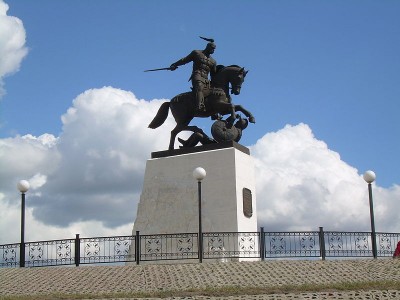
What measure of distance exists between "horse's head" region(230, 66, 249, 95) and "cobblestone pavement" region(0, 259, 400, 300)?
6459 millimetres

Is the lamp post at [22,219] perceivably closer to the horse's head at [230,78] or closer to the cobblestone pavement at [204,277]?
the cobblestone pavement at [204,277]

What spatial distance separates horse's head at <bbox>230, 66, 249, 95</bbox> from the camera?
21.2 meters

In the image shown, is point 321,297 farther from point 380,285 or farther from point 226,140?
point 226,140

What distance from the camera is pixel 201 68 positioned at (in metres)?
21.2

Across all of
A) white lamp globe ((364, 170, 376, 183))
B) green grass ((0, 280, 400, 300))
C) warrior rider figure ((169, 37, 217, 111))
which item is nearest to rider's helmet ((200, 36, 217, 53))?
warrior rider figure ((169, 37, 217, 111))

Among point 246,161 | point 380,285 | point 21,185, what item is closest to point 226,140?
point 246,161

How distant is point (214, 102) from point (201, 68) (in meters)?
1.08

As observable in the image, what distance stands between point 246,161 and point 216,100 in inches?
78.1

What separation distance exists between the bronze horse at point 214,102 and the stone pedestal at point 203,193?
2.98ft

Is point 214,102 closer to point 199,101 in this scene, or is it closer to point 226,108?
point 226,108

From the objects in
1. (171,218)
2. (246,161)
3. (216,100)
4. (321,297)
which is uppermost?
(216,100)

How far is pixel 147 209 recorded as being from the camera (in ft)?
68.6

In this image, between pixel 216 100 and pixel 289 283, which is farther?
pixel 216 100

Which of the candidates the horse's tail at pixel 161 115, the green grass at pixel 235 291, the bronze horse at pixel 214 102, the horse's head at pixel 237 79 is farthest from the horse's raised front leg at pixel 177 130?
the green grass at pixel 235 291
